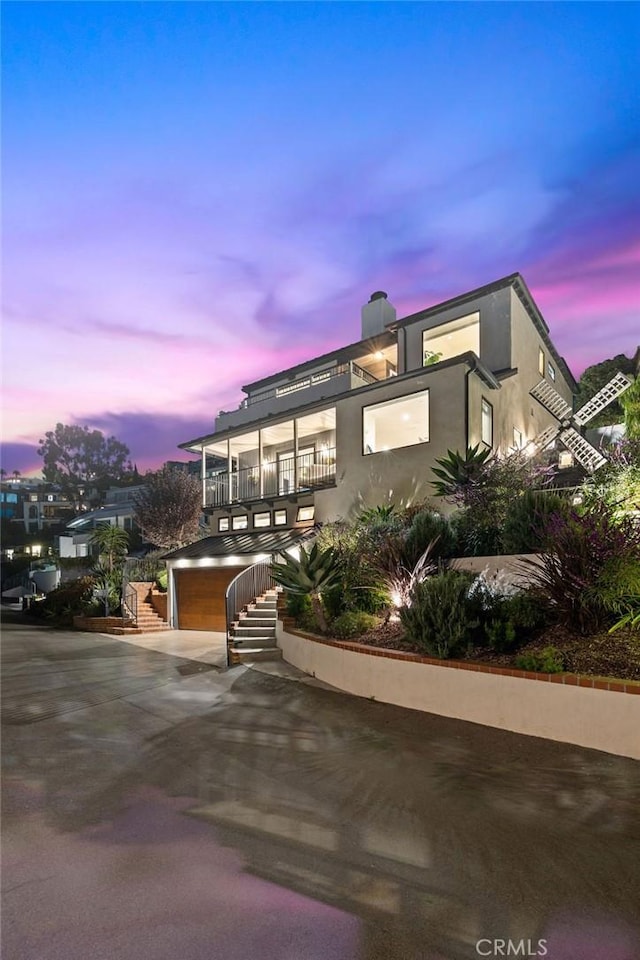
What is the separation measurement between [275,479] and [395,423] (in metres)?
5.56

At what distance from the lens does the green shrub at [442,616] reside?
6.61 meters

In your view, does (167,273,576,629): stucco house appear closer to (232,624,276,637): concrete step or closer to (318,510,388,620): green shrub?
(232,624,276,637): concrete step

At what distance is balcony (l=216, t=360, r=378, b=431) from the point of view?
1941cm

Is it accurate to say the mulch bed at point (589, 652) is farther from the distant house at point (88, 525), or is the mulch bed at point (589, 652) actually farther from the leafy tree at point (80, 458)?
the leafy tree at point (80, 458)

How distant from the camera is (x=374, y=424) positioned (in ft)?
60.9

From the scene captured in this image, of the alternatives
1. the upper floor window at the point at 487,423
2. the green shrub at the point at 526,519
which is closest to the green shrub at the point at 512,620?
the green shrub at the point at 526,519

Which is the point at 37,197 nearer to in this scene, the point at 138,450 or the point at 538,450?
the point at 538,450

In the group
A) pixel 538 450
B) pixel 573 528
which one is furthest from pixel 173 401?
pixel 573 528

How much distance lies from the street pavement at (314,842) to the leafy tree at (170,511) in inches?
791

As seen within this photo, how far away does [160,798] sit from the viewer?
4.23 metres

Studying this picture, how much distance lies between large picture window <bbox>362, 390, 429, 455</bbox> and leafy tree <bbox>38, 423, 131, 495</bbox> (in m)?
54.0

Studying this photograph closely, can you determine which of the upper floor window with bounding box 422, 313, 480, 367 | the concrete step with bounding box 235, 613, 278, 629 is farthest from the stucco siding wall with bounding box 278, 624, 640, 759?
the upper floor window with bounding box 422, 313, 480, 367

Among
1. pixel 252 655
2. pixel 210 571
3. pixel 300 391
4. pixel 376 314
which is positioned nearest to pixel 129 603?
pixel 210 571

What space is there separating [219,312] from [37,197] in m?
13.1
